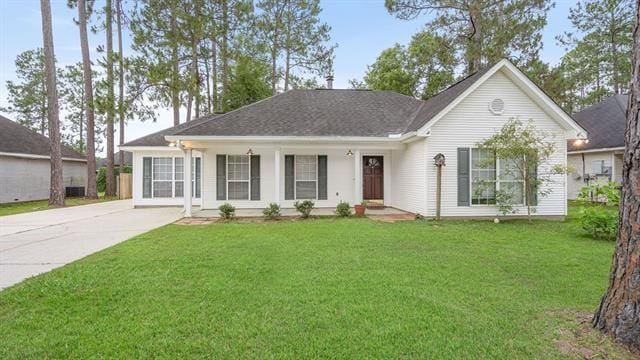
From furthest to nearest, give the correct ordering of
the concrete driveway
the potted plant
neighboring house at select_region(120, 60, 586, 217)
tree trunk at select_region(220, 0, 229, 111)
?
1. tree trunk at select_region(220, 0, 229, 111)
2. the potted plant
3. neighboring house at select_region(120, 60, 586, 217)
4. the concrete driveway

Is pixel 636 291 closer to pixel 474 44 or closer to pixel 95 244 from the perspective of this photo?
pixel 95 244

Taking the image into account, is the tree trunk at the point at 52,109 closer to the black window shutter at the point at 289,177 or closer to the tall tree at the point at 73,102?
the black window shutter at the point at 289,177

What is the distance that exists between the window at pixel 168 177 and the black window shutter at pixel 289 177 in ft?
14.3

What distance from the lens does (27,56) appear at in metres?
33.0

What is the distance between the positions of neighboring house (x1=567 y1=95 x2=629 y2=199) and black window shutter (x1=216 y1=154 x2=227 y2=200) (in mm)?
13991

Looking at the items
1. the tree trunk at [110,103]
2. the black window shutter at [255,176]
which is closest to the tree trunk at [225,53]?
the tree trunk at [110,103]

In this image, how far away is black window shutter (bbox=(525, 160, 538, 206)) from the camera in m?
9.85

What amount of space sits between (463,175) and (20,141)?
22.8 metres

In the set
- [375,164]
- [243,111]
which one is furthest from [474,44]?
[243,111]

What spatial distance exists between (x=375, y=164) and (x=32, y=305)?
11.5 metres

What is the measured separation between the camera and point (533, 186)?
32.9 ft

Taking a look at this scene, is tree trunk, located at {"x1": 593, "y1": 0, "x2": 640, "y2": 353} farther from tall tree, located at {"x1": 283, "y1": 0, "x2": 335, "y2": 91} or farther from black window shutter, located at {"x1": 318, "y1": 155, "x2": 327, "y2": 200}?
tall tree, located at {"x1": 283, "y1": 0, "x2": 335, "y2": 91}

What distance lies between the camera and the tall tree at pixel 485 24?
55.0ft

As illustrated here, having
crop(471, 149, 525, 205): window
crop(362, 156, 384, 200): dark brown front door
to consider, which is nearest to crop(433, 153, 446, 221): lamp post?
crop(471, 149, 525, 205): window
